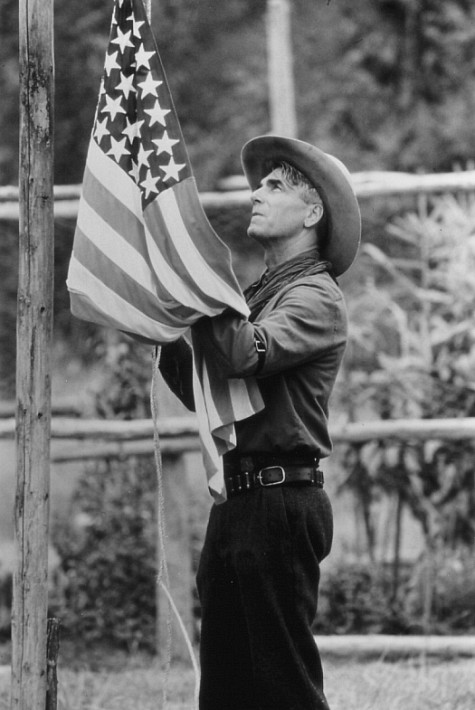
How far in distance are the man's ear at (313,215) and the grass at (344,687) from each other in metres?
2.11

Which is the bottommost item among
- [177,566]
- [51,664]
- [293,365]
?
[51,664]

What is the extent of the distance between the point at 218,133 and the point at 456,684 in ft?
33.8

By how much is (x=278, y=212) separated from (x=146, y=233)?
522 millimetres

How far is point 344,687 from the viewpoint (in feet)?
16.7

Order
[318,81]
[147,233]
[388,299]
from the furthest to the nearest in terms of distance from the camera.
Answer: [318,81] → [388,299] → [147,233]

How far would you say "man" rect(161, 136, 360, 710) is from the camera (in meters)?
3.36

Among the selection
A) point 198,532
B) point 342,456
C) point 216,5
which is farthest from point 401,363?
point 216,5

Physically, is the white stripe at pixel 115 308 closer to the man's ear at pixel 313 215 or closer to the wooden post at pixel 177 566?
the man's ear at pixel 313 215

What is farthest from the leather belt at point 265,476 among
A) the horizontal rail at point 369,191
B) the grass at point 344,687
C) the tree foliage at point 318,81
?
the tree foliage at point 318,81

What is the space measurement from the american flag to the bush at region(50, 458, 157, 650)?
2925 millimetres

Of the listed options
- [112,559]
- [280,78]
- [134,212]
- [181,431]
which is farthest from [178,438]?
[280,78]

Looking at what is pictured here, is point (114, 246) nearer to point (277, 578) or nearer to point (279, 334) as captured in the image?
point (279, 334)

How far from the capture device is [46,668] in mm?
3432

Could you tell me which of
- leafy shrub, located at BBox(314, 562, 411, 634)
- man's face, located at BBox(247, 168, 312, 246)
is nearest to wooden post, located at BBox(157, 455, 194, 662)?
leafy shrub, located at BBox(314, 562, 411, 634)
